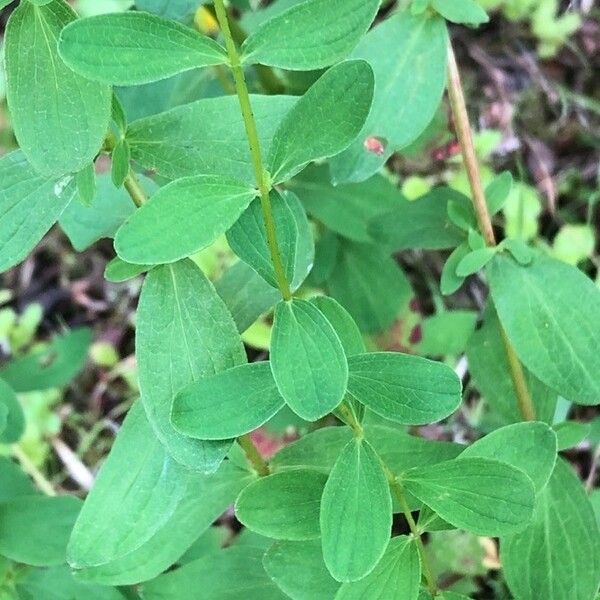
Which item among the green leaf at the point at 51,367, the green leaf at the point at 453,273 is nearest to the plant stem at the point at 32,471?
the green leaf at the point at 51,367

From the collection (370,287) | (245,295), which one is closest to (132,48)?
(245,295)

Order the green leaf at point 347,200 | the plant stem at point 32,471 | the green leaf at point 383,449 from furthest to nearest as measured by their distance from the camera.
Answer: the plant stem at point 32,471, the green leaf at point 347,200, the green leaf at point 383,449

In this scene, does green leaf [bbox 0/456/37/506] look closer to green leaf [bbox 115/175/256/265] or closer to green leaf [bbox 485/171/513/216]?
green leaf [bbox 115/175/256/265]

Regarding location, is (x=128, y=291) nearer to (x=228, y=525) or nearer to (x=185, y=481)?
(x=228, y=525)

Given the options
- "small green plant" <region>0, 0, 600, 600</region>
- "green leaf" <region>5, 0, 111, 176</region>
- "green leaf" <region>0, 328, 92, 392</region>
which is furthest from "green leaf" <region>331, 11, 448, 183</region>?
"green leaf" <region>0, 328, 92, 392</region>

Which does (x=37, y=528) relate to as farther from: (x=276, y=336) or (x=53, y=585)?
(x=276, y=336)

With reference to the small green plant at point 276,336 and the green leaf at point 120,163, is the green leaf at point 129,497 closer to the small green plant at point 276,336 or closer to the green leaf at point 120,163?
the small green plant at point 276,336
